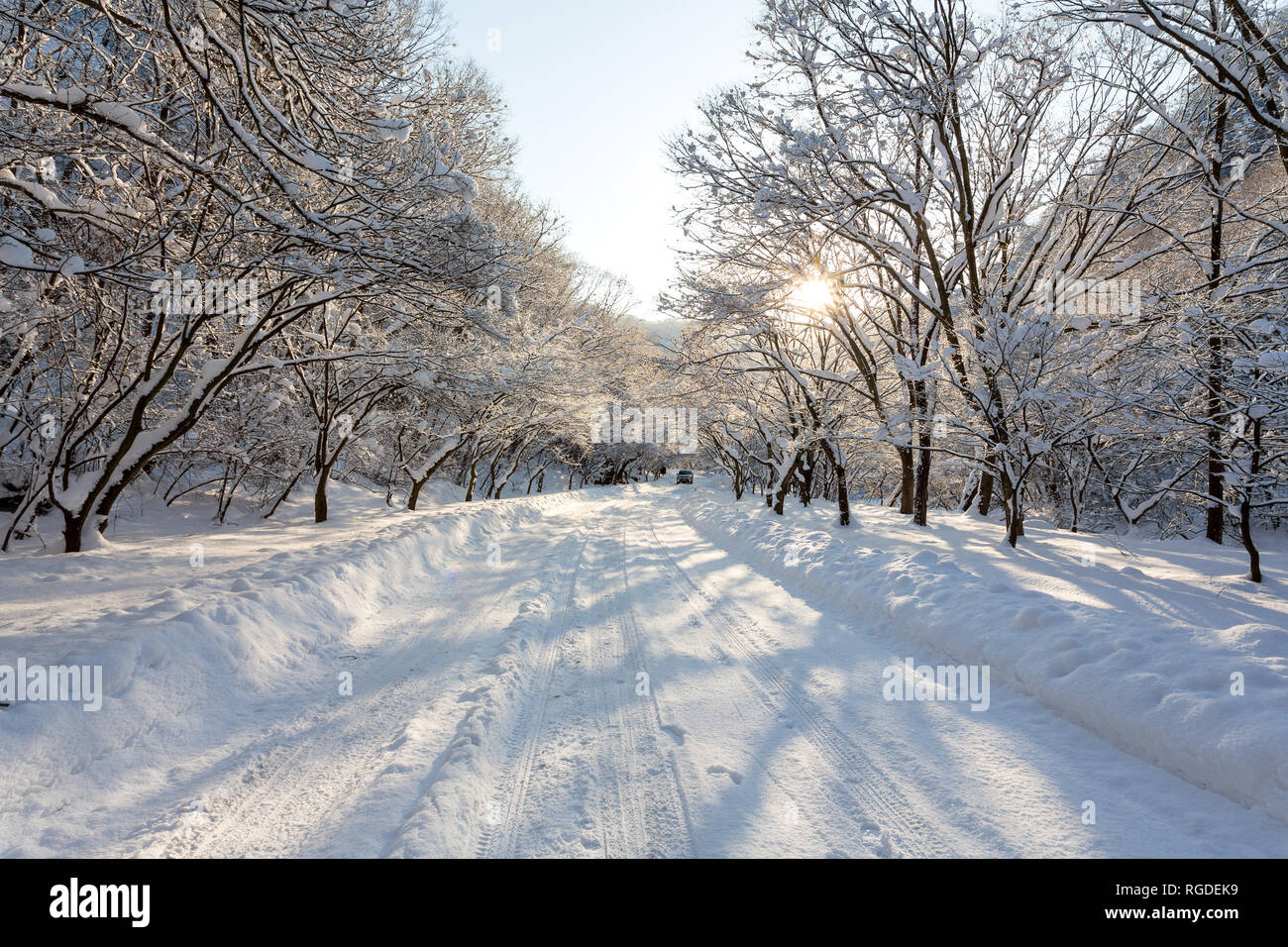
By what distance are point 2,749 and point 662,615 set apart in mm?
5293

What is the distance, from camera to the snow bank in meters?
3.00

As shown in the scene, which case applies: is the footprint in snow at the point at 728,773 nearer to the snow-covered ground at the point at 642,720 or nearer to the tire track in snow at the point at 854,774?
Result: the snow-covered ground at the point at 642,720

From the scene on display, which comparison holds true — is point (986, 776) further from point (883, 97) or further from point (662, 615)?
point (883, 97)

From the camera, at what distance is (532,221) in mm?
18219

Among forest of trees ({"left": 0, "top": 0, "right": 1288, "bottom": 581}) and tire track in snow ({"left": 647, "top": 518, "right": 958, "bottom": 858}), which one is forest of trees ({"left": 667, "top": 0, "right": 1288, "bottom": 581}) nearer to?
forest of trees ({"left": 0, "top": 0, "right": 1288, "bottom": 581})

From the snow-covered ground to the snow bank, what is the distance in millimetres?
23

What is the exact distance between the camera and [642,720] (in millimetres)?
3936

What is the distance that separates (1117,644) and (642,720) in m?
3.72

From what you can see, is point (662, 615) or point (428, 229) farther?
point (662, 615)

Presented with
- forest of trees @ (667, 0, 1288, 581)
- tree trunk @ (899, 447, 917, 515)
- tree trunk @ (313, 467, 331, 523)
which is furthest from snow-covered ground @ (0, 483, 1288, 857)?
tree trunk @ (899, 447, 917, 515)

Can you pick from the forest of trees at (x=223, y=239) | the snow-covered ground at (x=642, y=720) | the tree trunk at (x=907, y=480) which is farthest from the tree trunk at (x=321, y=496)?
the tree trunk at (x=907, y=480)

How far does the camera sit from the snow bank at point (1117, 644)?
9.84ft

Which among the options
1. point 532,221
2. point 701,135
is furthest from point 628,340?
point 701,135

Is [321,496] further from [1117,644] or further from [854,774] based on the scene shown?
[1117,644]
